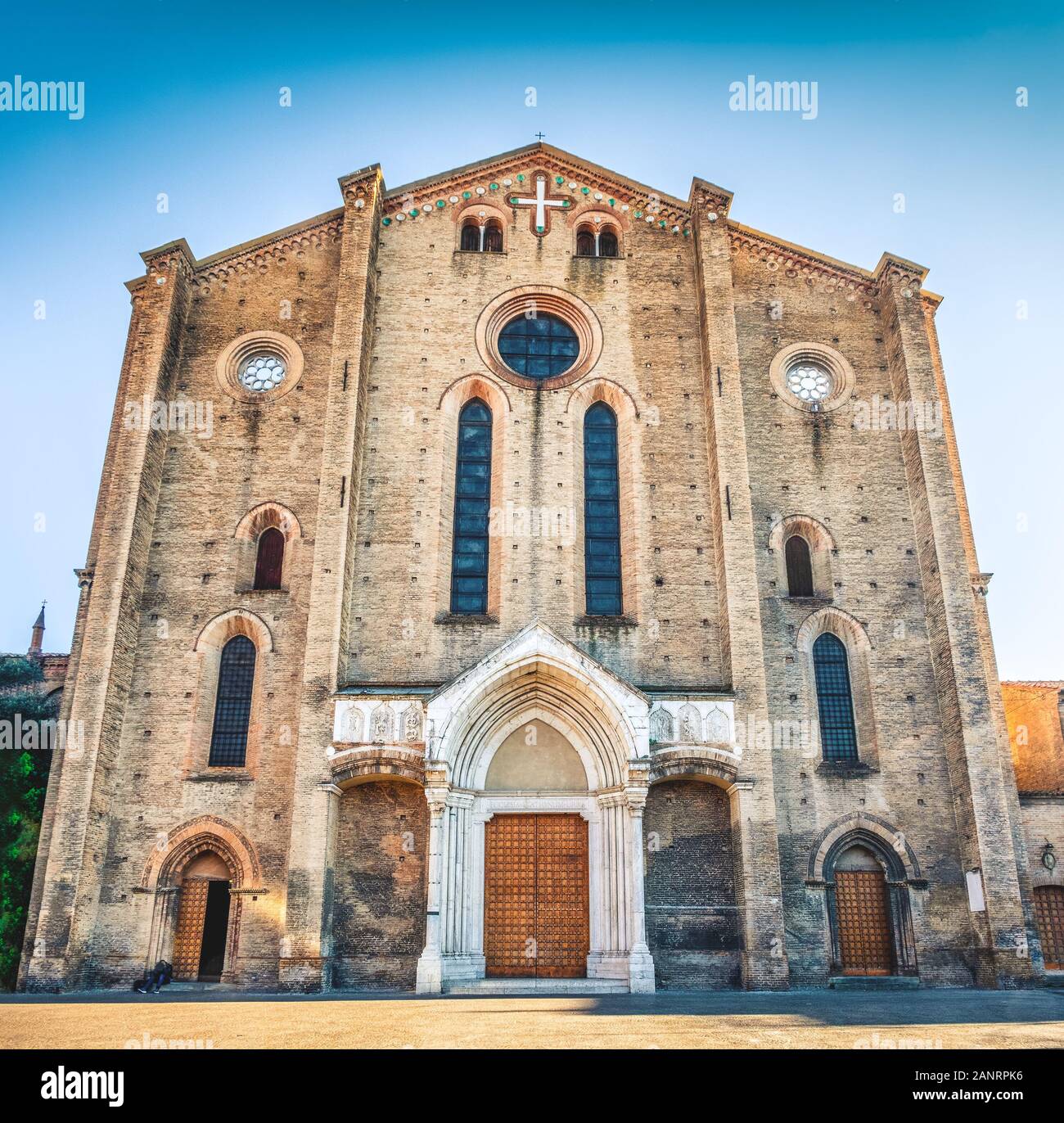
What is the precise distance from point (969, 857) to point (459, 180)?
17876 mm

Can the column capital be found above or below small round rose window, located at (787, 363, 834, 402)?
below

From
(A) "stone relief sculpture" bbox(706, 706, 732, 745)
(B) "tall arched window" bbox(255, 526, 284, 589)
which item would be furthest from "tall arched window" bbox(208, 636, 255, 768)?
(A) "stone relief sculpture" bbox(706, 706, 732, 745)

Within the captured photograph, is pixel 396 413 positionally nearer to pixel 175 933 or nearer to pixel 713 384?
pixel 713 384

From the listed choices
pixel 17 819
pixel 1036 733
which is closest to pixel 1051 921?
pixel 1036 733

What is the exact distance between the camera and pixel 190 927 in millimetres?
18438

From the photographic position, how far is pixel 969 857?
A: 18.2m

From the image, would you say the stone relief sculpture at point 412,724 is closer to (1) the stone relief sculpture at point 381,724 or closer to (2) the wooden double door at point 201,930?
(1) the stone relief sculpture at point 381,724

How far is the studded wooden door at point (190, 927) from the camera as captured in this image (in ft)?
59.6

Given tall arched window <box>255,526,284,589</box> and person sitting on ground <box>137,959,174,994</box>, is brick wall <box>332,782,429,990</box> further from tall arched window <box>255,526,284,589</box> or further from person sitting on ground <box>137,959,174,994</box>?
tall arched window <box>255,526,284,589</box>

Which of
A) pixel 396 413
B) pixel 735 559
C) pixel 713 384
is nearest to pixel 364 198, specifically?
pixel 396 413

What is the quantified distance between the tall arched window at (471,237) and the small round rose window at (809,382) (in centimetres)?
770

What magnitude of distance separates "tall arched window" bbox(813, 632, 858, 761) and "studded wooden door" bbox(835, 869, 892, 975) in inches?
89.5

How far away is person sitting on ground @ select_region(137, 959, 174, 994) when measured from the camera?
17.1 metres

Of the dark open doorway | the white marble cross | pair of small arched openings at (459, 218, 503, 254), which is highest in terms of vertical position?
the white marble cross
